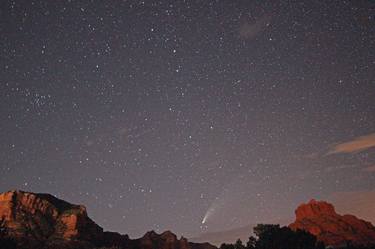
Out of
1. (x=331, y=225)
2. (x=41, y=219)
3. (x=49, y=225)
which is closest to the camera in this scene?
(x=41, y=219)

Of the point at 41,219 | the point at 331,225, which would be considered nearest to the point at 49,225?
the point at 41,219

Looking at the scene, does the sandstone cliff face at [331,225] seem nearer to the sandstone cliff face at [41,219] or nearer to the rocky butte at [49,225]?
the rocky butte at [49,225]

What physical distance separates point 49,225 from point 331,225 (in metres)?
115

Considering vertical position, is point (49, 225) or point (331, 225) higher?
point (331, 225)

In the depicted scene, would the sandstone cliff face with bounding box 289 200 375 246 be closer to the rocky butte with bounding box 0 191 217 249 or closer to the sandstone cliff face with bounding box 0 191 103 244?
the rocky butte with bounding box 0 191 217 249

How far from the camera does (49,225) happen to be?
9456 cm

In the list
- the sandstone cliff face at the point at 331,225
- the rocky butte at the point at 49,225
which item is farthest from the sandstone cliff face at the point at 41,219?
the sandstone cliff face at the point at 331,225

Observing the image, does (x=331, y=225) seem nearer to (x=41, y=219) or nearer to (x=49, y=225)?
(x=49, y=225)

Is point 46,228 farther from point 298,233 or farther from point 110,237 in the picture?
point 298,233

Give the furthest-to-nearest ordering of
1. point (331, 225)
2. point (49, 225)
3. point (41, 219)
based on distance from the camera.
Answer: point (331, 225)
point (49, 225)
point (41, 219)

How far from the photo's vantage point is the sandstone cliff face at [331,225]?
428ft

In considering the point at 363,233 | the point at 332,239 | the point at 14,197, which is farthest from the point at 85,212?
the point at 363,233

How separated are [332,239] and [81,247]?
9662cm

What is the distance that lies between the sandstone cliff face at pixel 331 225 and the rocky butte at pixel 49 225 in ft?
234
